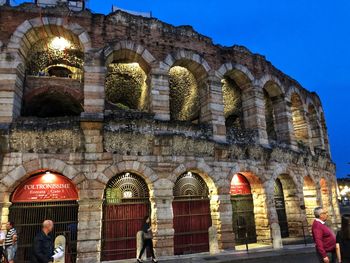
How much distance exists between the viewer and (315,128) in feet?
56.5

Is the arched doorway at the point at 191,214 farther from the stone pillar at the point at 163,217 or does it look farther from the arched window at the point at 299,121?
the arched window at the point at 299,121

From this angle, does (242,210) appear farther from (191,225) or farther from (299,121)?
(299,121)

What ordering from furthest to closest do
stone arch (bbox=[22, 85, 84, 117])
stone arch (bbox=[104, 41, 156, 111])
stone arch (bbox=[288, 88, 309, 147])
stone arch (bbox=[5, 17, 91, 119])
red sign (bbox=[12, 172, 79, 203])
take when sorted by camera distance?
stone arch (bbox=[288, 88, 309, 147]), stone arch (bbox=[104, 41, 156, 111]), stone arch (bbox=[22, 85, 84, 117]), stone arch (bbox=[5, 17, 91, 119]), red sign (bbox=[12, 172, 79, 203])

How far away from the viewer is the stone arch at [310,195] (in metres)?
14.1

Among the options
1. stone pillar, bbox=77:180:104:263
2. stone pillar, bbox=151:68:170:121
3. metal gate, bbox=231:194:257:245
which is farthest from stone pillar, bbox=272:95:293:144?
stone pillar, bbox=77:180:104:263

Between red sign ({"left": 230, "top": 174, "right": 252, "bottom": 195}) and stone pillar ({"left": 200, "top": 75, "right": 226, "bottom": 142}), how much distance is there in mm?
1754

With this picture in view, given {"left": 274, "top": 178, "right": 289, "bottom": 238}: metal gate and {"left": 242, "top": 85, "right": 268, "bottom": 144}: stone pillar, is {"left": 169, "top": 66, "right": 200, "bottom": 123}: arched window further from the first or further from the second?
{"left": 274, "top": 178, "right": 289, "bottom": 238}: metal gate

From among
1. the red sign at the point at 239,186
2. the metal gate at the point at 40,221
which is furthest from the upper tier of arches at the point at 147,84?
the metal gate at the point at 40,221

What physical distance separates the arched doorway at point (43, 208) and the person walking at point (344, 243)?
7048mm

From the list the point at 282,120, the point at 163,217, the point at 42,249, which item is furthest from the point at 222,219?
the point at 42,249

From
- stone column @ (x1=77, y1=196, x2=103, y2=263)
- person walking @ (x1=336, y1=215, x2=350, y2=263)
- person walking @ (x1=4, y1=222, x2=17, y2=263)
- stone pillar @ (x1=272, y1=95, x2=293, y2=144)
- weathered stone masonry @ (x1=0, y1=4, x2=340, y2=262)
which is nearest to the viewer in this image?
person walking @ (x1=336, y1=215, x2=350, y2=263)

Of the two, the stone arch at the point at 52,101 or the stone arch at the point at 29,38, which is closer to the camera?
the stone arch at the point at 29,38

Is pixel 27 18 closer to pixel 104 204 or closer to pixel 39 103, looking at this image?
pixel 39 103

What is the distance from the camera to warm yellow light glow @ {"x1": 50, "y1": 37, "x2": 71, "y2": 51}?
1087 cm
